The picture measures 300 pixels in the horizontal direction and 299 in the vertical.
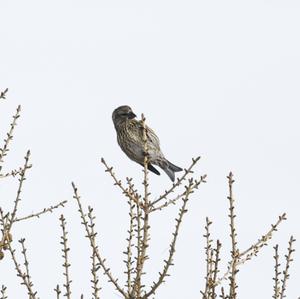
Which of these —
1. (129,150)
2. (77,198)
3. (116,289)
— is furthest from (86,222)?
(129,150)

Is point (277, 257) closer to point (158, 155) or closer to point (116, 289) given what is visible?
point (116, 289)

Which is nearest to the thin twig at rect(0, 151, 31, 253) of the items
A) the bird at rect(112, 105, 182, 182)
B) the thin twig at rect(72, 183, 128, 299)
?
the thin twig at rect(72, 183, 128, 299)

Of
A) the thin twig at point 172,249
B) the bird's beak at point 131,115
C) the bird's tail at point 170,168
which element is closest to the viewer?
the thin twig at point 172,249

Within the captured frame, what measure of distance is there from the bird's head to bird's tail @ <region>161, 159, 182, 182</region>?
31.6 inches

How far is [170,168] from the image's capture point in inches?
363

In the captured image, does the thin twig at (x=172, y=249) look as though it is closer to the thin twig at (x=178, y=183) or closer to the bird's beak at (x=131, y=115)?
the thin twig at (x=178, y=183)

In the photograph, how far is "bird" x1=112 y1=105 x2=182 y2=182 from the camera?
8945mm

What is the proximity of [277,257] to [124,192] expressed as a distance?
1175 millimetres

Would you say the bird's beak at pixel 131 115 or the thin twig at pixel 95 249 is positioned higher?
the bird's beak at pixel 131 115

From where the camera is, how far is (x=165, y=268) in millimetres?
3969

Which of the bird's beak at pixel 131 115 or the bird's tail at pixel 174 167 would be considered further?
the bird's beak at pixel 131 115

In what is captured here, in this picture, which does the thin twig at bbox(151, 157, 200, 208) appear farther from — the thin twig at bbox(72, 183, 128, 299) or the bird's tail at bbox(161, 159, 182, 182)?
the bird's tail at bbox(161, 159, 182, 182)

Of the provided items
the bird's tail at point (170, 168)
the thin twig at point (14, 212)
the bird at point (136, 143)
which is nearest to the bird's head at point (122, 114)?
the bird at point (136, 143)

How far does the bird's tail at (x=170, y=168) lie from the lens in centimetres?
917
